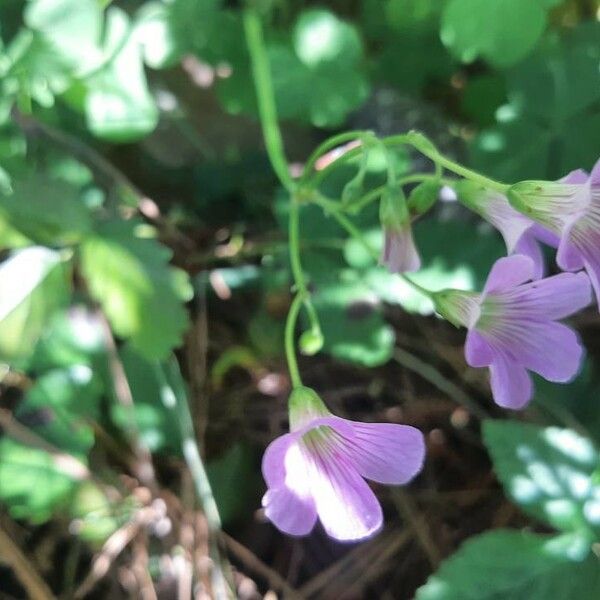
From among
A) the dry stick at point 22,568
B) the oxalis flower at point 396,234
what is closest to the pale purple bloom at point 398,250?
the oxalis flower at point 396,234

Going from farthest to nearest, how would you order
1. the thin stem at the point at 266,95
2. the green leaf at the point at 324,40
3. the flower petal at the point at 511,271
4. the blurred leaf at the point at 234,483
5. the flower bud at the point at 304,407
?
1. the blurred leaf at the point at 234,483
2. the green leaf at the point at 324,40
3. the thin stem at the point at 266,95
4. the flower bud at the point at 304,407
5. the flower petal at the point at 511,271

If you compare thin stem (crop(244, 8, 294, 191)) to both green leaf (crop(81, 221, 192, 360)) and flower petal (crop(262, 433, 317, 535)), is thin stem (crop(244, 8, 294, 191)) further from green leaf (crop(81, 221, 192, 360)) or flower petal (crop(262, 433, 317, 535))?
flower petal (crop(262, 433, 317, 535))

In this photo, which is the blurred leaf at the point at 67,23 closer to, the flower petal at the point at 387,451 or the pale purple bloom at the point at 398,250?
the pale purple bloom at the point at 398,250

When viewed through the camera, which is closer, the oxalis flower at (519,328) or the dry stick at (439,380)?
the oxalis flower at (519,328)

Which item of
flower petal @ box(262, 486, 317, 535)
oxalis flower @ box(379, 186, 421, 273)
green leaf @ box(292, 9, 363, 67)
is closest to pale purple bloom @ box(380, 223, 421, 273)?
oxalis flower @ box(379, 186, 421, 273)

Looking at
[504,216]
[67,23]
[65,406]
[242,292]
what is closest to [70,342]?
[65,406]

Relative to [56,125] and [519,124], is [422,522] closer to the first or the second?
[519,124]

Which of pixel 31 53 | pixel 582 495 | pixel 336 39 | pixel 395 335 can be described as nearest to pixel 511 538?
pixel 582 495
